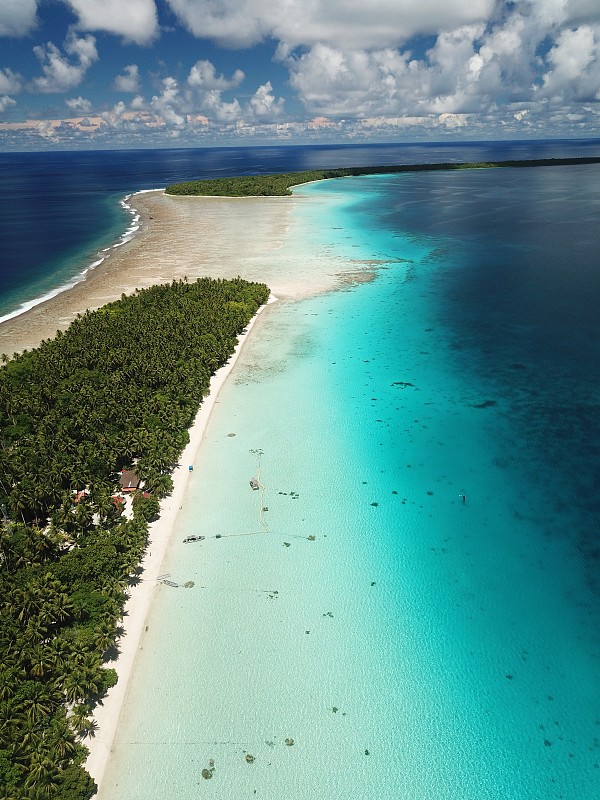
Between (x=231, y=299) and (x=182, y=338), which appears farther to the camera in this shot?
(x=231, y=299)

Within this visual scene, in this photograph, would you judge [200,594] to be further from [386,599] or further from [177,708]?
[386,599]

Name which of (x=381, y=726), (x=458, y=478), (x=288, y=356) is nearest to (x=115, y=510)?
(x=381, y=726)

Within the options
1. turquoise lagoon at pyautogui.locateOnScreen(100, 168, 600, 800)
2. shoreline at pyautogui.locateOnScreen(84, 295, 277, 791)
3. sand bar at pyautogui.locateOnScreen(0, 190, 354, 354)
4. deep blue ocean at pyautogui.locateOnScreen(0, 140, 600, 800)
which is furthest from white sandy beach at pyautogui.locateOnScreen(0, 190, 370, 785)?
deep blue ocean at pyautogui.locateOnScreen(0, 140, 600, 800)

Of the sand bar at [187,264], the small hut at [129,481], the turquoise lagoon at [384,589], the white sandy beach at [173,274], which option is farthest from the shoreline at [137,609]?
the sand bar at [187,264]

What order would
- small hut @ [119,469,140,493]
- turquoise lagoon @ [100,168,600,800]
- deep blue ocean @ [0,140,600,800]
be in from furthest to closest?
small hut @ [119,469,140,493]
deep blue ocean @ [0,140,600,800]
turquoise lagoon @ [100,168,600,800]

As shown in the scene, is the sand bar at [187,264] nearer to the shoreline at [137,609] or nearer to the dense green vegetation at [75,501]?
the dense green vegetation at [75,501]

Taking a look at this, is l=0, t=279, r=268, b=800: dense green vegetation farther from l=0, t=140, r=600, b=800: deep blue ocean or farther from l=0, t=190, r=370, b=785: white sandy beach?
l=0, t=140, r=600, b=800: deep blue ocean
